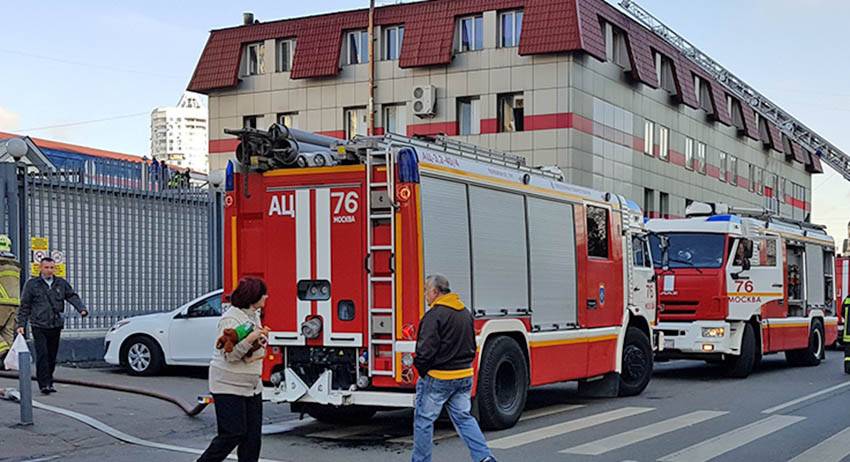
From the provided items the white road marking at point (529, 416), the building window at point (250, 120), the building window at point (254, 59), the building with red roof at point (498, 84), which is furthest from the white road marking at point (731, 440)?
the building window at point (250, 120)

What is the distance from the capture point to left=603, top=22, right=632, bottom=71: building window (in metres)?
40.5

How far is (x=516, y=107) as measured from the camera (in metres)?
40.0

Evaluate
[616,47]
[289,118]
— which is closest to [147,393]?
[616,47]

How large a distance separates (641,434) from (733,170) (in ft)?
155

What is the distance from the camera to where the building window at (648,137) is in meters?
44.9

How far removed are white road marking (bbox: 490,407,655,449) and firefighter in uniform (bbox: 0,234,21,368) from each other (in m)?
6.34

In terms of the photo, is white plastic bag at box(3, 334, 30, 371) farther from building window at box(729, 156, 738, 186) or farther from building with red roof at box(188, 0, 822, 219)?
building window at box(729, 156, 738, 186)

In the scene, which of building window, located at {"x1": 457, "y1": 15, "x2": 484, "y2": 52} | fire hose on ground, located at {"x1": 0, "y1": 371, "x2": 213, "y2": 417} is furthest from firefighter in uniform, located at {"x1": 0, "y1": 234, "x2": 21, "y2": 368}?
building window, located at {"x1": 457, "y1": 15, "x2": 484, "y2": 52}

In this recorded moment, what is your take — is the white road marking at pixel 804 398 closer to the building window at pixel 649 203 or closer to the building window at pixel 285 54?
the building window at pixel 649 203

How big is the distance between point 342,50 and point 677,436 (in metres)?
33.7

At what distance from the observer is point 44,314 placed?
12.8 metres

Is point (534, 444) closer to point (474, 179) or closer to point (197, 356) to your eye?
point (474, 179)

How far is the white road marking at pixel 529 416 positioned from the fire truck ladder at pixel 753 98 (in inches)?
1393

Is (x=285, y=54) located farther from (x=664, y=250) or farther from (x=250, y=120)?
(x=664, y=250)
